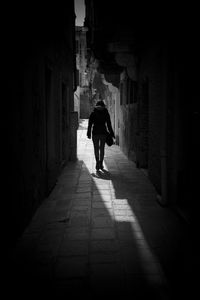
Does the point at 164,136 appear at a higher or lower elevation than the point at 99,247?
higher

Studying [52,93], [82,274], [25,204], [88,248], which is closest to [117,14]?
[52,93]

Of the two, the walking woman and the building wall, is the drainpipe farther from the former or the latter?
the walking woman

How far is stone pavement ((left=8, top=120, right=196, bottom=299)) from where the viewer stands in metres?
2.86

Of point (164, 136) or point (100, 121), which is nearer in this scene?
point (164, 136)

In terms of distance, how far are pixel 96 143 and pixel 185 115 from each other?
424cm

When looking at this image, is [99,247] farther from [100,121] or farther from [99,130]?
[100,121]

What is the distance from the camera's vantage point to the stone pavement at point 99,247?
2857 millimetres

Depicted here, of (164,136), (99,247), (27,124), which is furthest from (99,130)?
(99,247)

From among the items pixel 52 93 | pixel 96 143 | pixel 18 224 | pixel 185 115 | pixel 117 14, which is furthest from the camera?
pixel 96 143

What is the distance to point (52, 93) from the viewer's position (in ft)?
23.1

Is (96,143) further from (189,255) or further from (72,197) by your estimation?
(189,255)

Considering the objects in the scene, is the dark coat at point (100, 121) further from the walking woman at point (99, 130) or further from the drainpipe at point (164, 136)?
the drainpipe at point (164, 136)

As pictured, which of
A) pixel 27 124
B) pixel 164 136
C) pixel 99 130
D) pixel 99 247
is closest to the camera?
pixel 99 247

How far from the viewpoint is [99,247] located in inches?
147
